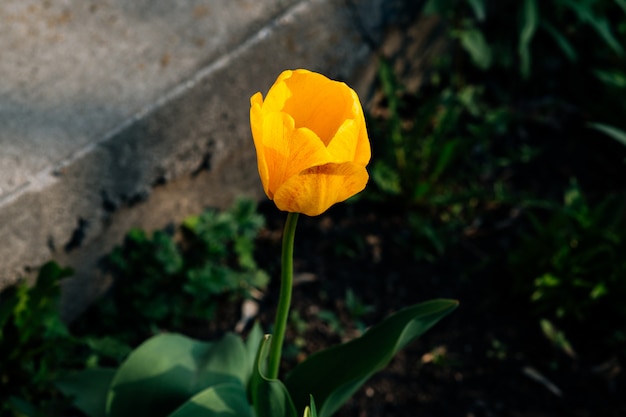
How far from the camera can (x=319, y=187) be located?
111 cm

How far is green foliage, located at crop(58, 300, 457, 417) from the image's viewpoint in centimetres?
144

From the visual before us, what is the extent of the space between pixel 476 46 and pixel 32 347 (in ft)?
6.18

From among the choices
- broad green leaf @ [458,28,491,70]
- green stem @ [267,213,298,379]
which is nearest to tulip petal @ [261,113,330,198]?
green stem @ [267,213,298,379]

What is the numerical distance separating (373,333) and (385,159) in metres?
1.18

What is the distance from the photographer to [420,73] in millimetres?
2994

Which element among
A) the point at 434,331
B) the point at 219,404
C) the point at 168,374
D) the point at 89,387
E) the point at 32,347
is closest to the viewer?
the point at 219,404

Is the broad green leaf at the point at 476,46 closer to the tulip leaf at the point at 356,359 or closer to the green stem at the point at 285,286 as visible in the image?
the tulip leaf at the point at 356,359

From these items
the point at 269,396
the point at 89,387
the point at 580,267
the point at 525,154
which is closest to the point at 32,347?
the point at 89,387

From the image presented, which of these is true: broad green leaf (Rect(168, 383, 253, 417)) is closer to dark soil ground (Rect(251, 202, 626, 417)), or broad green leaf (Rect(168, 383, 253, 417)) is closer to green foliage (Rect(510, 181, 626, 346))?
Result: dark soil ground (Rect(251, 202, 626, 417))

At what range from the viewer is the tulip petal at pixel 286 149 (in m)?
1.08

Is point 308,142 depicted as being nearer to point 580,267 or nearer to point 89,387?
point 89,387

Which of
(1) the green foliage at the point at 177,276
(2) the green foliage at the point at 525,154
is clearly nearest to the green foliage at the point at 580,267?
(2) the green foliage at the point at 525,154

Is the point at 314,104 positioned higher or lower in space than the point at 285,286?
higher

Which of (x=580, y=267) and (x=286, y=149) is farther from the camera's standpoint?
(x=580, y=267)
